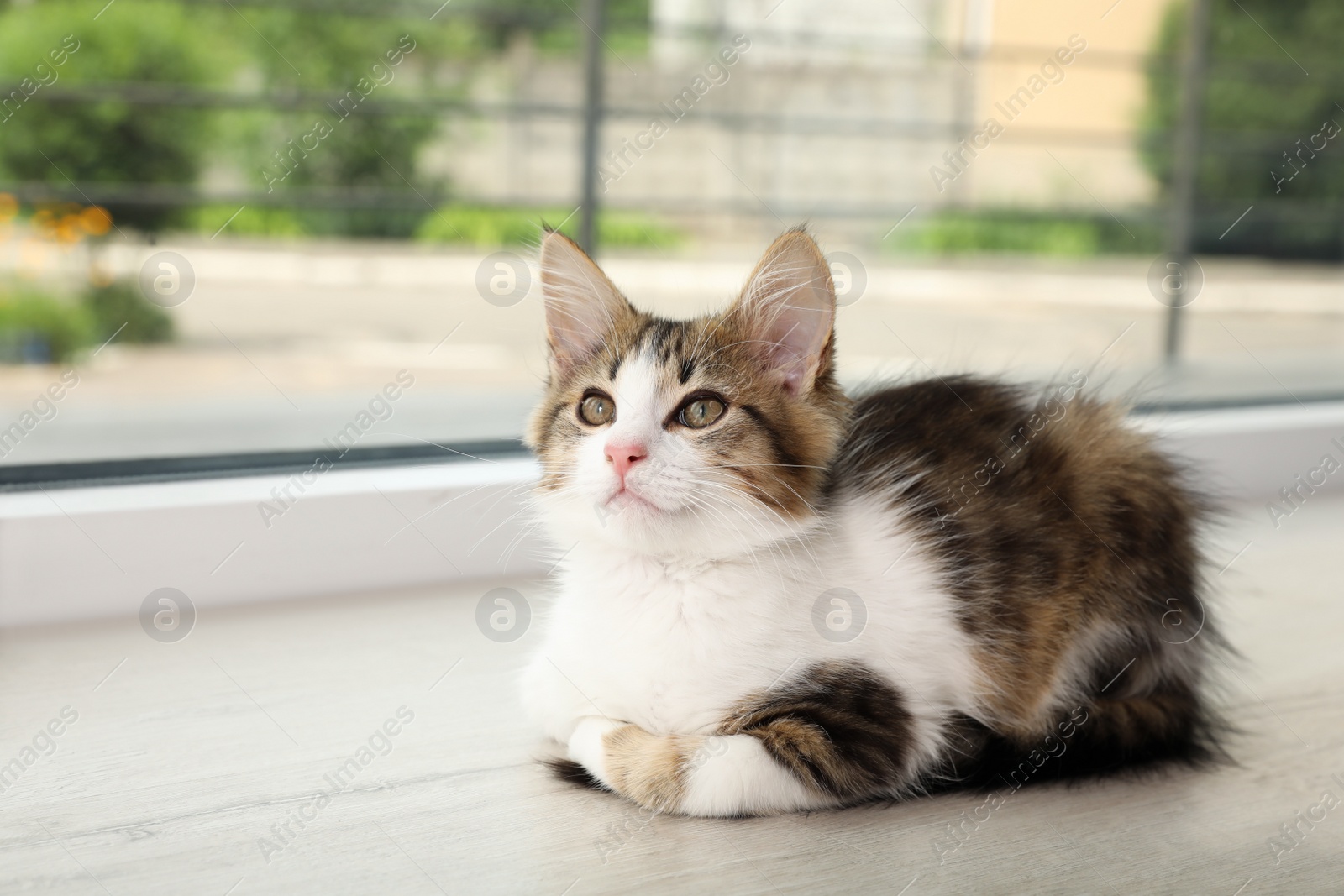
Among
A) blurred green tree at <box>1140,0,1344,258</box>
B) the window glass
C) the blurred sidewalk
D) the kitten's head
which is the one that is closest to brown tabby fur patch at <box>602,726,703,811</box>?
the kitten's head

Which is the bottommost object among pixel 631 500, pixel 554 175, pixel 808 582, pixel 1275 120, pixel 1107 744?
pixel 1107 744

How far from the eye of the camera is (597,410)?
4.62ft

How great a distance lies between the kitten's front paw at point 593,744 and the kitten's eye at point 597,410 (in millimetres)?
367

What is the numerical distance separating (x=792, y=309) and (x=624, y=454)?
28 centimetres

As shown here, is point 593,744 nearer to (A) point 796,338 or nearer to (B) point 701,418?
(B) point 701,418

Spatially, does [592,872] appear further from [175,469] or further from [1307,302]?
[1307,302]

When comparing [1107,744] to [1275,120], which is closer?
[1107,744]

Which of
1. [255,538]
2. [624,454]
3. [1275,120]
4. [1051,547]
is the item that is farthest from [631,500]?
[1275,120]

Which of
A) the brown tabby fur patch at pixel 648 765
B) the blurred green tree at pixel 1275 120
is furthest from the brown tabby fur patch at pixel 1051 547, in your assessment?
the blurred green tree at pixel 1275 120

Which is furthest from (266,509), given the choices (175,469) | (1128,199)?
(1128,199)

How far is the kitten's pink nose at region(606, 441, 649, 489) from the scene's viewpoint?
129 centimetres

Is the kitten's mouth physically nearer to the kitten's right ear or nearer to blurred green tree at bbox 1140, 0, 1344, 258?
the kitten's right ear

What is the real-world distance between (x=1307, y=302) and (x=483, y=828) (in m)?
5.80

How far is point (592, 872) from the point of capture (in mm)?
1203
